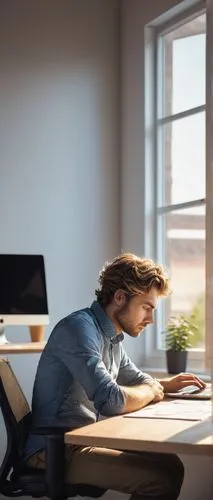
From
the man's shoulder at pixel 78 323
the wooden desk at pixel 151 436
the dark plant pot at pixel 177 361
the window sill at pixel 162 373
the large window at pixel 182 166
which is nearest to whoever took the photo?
the wooden desk at pixel 151 436

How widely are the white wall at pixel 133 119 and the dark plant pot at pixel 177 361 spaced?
1.47ft

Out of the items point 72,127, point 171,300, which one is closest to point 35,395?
point 171,300

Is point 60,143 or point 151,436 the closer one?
point 151,436

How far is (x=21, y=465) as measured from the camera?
278 centimetres

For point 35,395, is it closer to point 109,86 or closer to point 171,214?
point 171,214

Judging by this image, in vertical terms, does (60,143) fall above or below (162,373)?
above

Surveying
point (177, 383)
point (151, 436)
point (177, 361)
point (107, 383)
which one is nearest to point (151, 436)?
point (151, 436)

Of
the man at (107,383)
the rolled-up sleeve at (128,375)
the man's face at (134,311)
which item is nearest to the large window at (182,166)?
the rolled-up sleeve at (128,375)

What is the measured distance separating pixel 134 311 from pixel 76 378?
1.23 ft

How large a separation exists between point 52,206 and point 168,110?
0.79 m

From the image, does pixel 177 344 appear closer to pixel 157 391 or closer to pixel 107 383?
pixel 157 391

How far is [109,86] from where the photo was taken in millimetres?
4605

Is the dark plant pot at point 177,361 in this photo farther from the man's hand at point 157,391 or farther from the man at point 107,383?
the man's hand at point 157,391

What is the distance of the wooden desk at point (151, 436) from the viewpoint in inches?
84.2
